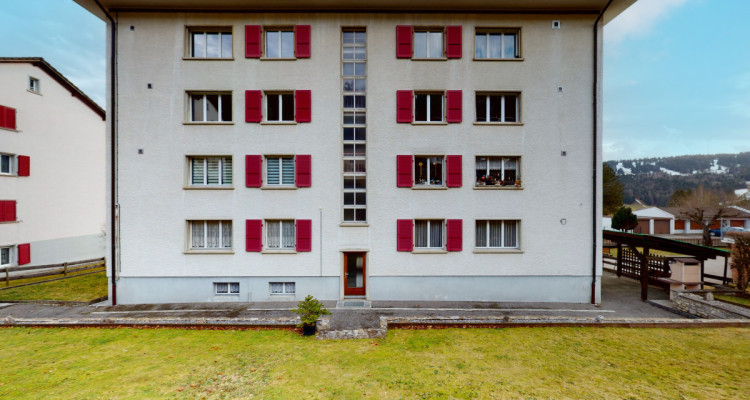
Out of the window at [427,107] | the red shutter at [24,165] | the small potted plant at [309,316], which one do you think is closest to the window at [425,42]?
the window at [427,107]

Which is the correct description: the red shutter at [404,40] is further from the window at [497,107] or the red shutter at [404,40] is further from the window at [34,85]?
the window at [34,85]

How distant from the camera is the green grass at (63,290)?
42.4 feet

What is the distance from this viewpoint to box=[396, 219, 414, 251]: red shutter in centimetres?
1230

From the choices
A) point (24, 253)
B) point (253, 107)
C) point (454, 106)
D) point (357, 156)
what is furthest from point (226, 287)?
point (24, 253)

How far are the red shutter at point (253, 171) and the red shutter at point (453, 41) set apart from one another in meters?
8.82

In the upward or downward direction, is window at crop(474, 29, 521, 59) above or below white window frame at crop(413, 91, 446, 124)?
above

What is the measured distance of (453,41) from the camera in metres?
12.3

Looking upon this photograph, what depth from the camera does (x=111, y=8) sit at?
12.0 m

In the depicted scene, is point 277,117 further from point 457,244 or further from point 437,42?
point 457,244

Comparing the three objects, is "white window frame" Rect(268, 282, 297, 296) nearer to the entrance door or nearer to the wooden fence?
the entrance door

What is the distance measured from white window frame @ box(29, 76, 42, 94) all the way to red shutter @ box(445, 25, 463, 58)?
24679 mm

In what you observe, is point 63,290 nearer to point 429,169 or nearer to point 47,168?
point 47,168

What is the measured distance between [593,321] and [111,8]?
20.8m

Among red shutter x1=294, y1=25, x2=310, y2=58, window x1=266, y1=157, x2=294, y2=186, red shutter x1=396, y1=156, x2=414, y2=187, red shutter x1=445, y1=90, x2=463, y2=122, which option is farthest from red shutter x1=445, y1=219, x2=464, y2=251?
red shutter x1=294, y1=25, x2=310, y2=58
